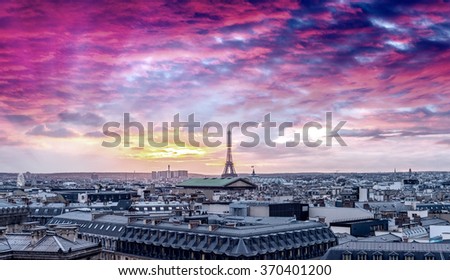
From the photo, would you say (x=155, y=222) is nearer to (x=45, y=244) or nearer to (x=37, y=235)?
(x=37, y=235)

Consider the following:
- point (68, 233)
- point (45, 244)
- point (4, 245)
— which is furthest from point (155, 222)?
point (4, 245)

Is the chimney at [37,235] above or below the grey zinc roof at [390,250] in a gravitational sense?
above

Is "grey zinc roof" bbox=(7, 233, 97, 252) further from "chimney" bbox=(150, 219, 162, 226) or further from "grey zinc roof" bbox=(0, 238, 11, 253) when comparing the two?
"chimney" bbox=(150, 219, 162, 226)

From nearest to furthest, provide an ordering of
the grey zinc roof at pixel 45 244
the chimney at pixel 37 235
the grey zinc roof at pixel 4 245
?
1. the grey zinc roof at pixel 4 245
2. the grey zinc roof at pixel 45 244
3. the chimney at pixel 37 235

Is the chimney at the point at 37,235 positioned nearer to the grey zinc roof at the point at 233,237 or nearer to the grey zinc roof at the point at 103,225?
the grey zinc roof at the point at 233,237

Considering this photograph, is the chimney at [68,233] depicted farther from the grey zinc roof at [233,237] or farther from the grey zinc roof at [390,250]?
the grey zinc roof at [390,250]

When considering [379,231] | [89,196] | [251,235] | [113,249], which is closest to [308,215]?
[379,231]

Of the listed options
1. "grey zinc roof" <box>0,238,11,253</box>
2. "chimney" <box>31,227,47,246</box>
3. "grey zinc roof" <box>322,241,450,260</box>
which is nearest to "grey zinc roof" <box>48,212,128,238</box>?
"chimney" <box>31,227,47,246</box>

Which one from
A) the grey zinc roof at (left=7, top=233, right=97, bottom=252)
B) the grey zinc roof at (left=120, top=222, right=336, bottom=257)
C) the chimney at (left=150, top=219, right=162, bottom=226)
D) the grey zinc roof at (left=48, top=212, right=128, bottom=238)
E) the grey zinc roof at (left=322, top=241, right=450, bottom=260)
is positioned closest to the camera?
the grey zinc roof at (left=322, top=241, right=450, bottom=260)

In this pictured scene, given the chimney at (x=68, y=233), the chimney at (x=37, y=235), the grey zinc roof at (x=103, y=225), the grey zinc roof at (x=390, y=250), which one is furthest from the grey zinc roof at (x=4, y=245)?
the grey zinc roof at (x=390, y=250)

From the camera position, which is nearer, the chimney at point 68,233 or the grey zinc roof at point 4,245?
the grey zinc roof at point 4,245

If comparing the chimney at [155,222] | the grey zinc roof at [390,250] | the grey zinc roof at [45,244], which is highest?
the chimney at [155,222]

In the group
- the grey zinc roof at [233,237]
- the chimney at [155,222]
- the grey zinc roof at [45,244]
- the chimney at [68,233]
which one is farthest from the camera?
the chimney at [155,222]
